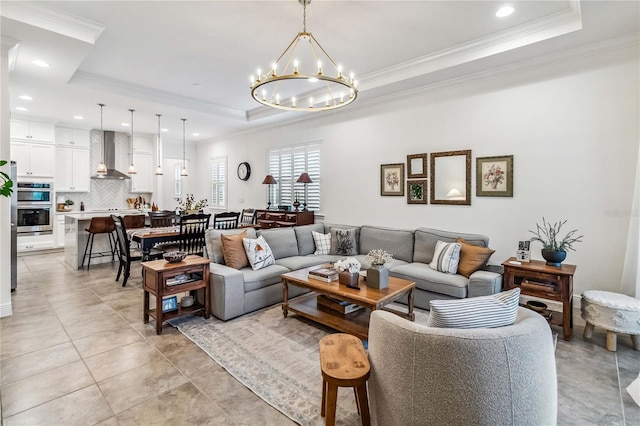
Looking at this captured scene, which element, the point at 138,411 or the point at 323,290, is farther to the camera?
the point at 323,290

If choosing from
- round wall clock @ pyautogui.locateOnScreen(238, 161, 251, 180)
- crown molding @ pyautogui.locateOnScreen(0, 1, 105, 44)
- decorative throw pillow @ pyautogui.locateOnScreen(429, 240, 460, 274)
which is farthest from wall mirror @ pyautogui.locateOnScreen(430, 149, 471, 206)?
round wall clock @ pyautogui.locateOnScreen(238, 161, 251, 180)

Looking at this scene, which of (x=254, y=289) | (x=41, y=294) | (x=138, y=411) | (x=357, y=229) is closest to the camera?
(x=138, y=411)

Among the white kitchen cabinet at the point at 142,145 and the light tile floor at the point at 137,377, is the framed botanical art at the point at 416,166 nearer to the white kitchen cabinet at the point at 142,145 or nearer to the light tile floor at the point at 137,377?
the light tile floor at the point at 137,377

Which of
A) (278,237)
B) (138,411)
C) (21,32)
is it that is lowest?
(138,411)

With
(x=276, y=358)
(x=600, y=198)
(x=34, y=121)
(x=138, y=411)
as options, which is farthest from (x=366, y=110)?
(x=34, y=121)

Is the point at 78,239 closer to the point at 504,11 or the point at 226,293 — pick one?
the point at 226,293

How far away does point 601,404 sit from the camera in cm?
212

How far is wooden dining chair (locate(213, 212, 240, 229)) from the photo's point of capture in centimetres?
520

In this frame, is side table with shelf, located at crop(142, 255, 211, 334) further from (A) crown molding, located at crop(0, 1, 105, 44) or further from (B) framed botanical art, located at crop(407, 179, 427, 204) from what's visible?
(B) framed botanical art, located at crop(407, 179, 427, 204)

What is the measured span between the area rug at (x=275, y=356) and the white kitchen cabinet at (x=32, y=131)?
21.9ft

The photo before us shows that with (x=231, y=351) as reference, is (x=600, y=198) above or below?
above

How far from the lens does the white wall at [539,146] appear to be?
11.0 ft

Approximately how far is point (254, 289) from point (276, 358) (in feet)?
3.74

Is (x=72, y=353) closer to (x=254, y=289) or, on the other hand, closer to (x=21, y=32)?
(x=254, y=289)
